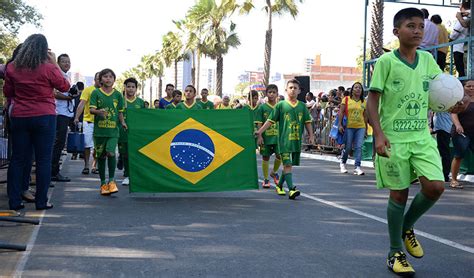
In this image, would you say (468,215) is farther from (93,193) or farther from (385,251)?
(93,193)

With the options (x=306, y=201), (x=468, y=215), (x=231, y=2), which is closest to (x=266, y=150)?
(x=306, y=201)

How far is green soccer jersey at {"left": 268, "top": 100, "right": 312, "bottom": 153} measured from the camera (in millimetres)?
8484

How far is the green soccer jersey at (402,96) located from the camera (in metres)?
4.26

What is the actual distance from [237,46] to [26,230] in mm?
36556

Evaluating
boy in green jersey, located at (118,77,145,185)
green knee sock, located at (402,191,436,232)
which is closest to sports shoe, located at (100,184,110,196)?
boy in green jersey, located at (118,77,145,185)

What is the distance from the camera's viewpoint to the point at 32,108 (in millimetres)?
6605

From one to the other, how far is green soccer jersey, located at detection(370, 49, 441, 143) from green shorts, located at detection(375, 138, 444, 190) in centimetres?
6

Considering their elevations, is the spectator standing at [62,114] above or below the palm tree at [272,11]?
below

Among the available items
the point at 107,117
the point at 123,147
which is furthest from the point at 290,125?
the point at 123,147

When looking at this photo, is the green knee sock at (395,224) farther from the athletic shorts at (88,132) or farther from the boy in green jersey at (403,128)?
the athletic shorts at (88,132)

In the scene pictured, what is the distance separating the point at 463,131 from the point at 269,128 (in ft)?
10.8

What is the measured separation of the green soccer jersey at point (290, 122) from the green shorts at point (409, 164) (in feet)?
13.8

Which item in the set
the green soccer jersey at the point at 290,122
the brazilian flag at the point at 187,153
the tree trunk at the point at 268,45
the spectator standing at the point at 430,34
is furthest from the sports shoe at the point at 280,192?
the tree trunk at the point at 268,45

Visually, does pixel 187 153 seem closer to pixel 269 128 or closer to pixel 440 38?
pixel 269 128
